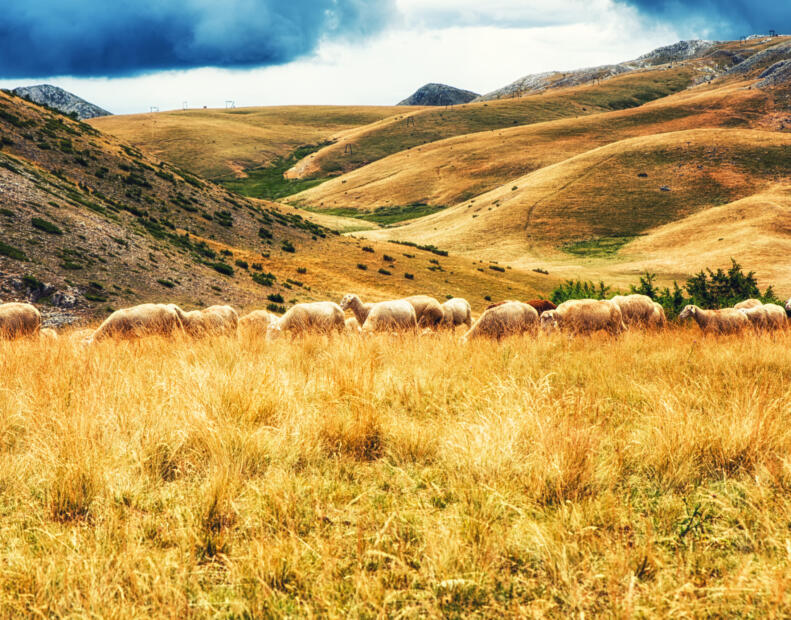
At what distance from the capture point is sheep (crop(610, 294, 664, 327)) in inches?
636

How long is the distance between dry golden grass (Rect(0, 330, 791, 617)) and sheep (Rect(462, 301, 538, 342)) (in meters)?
7.60

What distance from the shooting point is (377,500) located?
12.5ft

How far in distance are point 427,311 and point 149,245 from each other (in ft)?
82.0

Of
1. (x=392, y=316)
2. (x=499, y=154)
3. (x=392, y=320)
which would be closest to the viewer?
(x=392, y=320)

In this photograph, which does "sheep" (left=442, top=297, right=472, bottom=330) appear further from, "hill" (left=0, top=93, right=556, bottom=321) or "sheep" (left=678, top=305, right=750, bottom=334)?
"hill" (left=0, top=93, right=556, bottom=321)

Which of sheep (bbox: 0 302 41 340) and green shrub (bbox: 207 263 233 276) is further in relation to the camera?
green shrub (bbox: 207 263 233 276)

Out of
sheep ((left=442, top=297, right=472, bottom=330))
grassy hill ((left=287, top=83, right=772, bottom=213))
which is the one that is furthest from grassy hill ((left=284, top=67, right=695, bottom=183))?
sheep ((left=442, top=297, right=472, bottom=330))

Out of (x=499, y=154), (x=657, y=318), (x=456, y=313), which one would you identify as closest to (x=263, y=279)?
(x=456, y=313)

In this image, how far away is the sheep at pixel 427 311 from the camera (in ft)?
60.0

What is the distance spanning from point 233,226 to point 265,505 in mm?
48777

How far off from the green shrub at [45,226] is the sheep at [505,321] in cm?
2710

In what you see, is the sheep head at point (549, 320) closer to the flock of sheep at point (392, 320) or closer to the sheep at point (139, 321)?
the flock of sheep at point (392, 320)

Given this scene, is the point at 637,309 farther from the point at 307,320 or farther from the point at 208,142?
the point at 208,142

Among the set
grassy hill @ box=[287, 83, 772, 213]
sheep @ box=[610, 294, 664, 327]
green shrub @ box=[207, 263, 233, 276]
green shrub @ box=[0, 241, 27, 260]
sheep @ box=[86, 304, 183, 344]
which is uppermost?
grassy hill @ box=[287, 83, 772, 213]
